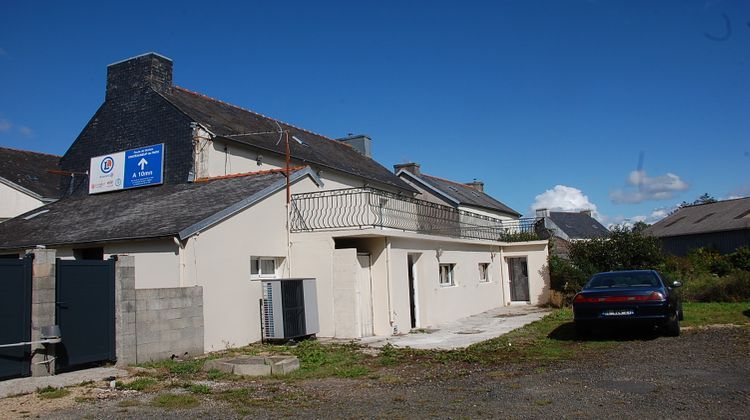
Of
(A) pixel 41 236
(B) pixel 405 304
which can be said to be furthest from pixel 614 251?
(A) pixel 41 236

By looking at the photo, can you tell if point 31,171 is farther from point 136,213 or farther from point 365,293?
point 365,293

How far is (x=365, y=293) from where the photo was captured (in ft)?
47.5

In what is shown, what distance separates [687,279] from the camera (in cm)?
2300

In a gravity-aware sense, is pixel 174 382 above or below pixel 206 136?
below

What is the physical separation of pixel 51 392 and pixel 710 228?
42315 millimetres

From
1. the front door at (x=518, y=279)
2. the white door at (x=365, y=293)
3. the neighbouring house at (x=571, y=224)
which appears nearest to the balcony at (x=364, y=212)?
the white door at (x=365, y=293)

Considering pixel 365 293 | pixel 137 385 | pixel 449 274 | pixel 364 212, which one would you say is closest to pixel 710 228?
pixel 449 274

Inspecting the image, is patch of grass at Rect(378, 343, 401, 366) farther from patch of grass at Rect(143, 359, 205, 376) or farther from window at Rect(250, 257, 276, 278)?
window at Rect(250, 257, 276, 278)

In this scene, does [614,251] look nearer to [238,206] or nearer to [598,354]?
[598,354]

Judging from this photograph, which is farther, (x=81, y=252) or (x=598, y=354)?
(x=81, y=252)

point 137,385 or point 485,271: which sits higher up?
point 485,271

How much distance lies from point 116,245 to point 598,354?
33.6 feet

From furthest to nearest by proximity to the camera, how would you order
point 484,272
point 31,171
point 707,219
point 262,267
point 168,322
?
point 707,219, point 31,171, point 484,272, point 262,267, point 168,322

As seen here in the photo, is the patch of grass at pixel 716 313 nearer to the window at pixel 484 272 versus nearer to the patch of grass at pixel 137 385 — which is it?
the window at pixel 484 272
